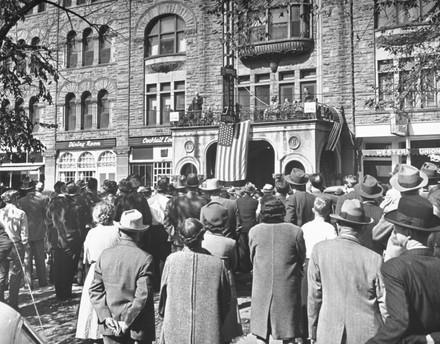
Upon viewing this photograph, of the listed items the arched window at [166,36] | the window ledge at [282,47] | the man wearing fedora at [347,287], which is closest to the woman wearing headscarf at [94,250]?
the man wearing fedora at [347,287]

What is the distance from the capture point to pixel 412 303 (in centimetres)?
271

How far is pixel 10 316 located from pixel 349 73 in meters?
21.8

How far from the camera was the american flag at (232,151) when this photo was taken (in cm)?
1953

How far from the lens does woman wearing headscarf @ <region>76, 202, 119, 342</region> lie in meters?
4.66

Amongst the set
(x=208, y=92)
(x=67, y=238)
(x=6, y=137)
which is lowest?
(x=67, y=238)

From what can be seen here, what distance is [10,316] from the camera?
1.96m

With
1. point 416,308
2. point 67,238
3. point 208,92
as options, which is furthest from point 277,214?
point 208,92

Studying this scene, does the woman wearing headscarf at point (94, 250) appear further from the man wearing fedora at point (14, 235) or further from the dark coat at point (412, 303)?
the dark coat at point (412, 303)

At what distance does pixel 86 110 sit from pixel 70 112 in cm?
132

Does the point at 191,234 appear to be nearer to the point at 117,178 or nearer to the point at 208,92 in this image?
the point at 208,92

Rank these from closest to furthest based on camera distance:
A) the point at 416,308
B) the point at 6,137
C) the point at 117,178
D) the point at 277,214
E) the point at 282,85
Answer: the point at 416,308
the point at 277,214
the point at 6,137
the point at 282,85
the point at 117,178

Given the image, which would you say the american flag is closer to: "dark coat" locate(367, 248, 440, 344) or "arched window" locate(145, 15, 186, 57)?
"arched window" locate(145, 15, 186, 57)

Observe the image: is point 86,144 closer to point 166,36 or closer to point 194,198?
point 166,36

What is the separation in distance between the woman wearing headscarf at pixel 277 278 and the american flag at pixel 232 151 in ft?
46.7
